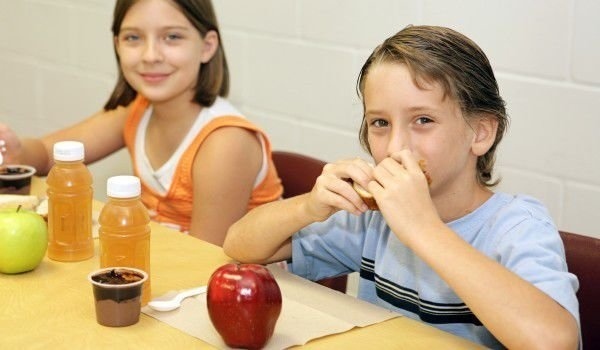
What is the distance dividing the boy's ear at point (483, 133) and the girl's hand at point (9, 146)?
1132 mm

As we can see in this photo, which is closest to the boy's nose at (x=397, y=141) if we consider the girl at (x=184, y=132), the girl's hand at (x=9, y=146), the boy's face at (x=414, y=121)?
the boy's face at (x=414, y=121)

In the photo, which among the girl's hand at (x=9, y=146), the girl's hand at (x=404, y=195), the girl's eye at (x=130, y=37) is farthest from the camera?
the girl's eye at (x=130, y=37)

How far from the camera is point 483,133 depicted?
165 cm

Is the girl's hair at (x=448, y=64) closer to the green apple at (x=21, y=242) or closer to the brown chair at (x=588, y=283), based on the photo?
the brown chair at (x=588, y=283)

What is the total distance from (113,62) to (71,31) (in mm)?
241

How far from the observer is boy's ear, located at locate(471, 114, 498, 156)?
1.63 meters

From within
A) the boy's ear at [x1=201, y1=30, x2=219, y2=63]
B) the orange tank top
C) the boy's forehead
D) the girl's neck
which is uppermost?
the boy's forehead

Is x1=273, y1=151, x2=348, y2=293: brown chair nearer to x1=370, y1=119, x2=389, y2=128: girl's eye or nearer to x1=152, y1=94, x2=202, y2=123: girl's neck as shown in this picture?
x1=152, y1=94, x2=202, y2=123: girl's neck

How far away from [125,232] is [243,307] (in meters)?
0.30

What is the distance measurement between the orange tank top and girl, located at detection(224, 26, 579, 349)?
20.3 inches

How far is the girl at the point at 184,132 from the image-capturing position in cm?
223

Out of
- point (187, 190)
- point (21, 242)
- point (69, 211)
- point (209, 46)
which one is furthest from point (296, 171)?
point (21, 242)

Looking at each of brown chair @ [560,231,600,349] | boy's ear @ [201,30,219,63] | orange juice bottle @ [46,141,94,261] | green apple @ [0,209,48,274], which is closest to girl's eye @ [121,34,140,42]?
boy's ear @ [201,30,219,63]

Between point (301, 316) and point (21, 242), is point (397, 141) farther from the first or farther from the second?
point (21, 242)
